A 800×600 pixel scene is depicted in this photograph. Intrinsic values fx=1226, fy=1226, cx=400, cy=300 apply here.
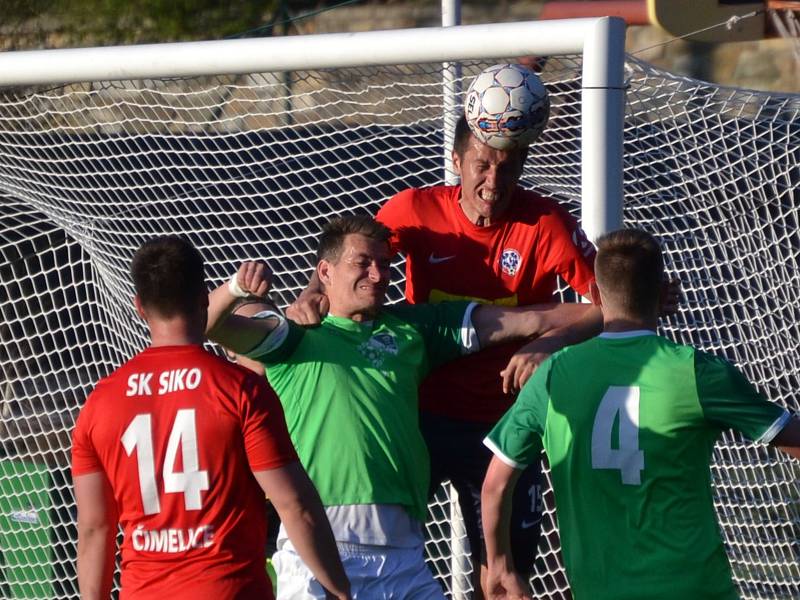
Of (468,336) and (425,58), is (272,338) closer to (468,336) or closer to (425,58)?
(468,336)

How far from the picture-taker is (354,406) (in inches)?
135

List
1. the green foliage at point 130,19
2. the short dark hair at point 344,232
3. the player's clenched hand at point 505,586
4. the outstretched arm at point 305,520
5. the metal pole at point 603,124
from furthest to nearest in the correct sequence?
the green foliage at point 130,19 → the metal pole at point 603,124 → the short dark hair at point 344,232 → the player's clenched hand at point 505,586 → the outstretched arm at point 305,520

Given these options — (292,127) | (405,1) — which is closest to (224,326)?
(292,127)

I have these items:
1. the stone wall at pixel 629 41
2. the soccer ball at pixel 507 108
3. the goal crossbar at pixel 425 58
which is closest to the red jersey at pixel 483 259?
the goal crossbar at pixel 425 58

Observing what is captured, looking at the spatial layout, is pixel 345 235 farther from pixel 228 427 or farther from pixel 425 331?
pixel 228 427

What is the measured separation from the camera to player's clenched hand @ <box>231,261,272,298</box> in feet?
10.9

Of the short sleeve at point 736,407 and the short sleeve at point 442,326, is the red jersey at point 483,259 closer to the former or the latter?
the short sleeve at point 442,326

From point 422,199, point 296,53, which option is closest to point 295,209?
point 296,53

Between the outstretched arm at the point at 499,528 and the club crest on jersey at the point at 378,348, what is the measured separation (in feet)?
1.62

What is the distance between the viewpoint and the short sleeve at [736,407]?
288 centimetres

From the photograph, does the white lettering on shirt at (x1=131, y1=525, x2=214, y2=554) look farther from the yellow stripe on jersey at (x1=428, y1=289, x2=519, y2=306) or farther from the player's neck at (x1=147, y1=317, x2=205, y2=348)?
the yellow stripe on jersey at (x1=428, y1=289, x2=519, y2=306)

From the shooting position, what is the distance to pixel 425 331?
3625 mm

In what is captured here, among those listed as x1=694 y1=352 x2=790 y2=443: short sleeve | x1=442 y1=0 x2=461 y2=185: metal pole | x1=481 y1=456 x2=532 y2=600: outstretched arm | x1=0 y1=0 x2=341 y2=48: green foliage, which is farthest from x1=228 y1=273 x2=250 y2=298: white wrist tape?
x1=0 y1=0 x2=341 y2=48: green foliage

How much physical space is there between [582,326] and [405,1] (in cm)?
1118
